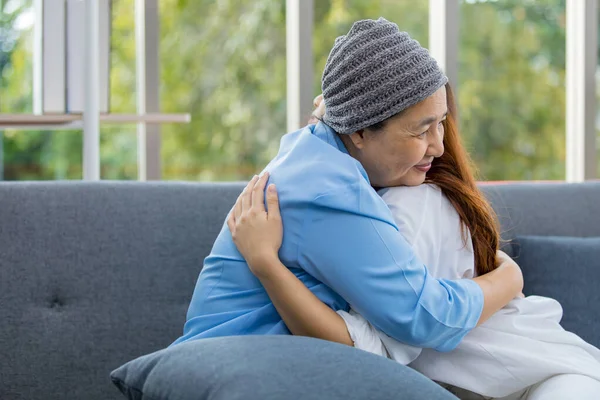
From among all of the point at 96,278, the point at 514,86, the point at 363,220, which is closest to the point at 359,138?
the point at 363,220

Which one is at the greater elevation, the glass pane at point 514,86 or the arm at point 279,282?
the glass pane at point 514,86

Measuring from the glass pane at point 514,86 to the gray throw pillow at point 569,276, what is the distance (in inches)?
136

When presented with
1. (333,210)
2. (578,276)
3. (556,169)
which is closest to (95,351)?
(333,210)

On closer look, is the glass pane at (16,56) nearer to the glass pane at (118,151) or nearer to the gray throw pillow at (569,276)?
the glass pane at (118,151)

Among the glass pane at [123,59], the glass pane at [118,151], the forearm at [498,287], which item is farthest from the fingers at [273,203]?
the glass pane at [118,151]

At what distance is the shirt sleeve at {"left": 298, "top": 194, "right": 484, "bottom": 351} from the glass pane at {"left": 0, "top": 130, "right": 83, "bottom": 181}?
6.02 metres

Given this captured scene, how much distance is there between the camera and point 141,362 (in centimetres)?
127

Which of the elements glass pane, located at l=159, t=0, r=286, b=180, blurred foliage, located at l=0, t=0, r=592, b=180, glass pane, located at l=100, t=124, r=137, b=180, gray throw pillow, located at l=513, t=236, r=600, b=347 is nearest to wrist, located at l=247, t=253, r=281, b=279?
gray throw pillow, located at l=513, t=236, r=600, b=347

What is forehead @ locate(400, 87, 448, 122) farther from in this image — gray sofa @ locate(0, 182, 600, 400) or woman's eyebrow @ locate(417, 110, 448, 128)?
gray sofa @ locate(0, 182, 600, 400)

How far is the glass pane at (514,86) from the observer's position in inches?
218

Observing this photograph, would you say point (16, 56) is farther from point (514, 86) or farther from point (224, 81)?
point (514, 86)

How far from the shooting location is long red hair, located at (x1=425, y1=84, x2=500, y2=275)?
1574 millimetres

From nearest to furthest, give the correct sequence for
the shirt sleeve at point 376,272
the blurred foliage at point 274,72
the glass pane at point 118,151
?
the shirt sleeve at point 376,272, the blurred foliage at point 274,72, the glass pane at point 118,151

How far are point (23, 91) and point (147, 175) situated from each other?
3.14m
